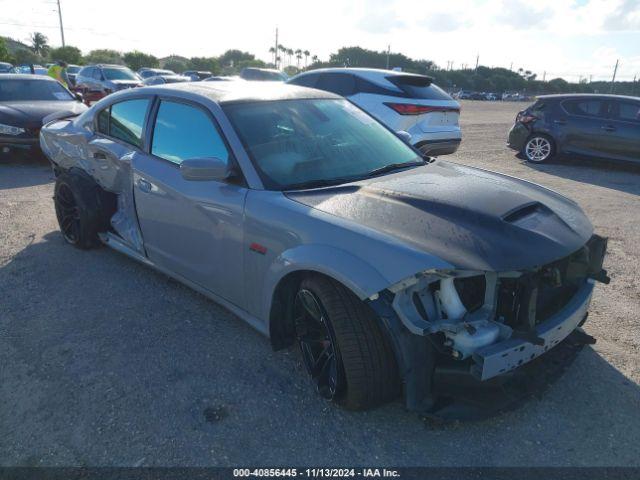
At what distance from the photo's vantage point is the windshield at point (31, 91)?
9090mm

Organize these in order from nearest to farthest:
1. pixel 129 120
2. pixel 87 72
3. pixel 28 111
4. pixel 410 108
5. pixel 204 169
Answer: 1. pixel 204 169
2. pixel 129 120
3. pixel 410 108
4. pixel 28 111
5. pixel 87 72

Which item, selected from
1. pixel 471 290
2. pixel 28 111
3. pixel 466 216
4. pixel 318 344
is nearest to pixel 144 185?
pixel 318 344

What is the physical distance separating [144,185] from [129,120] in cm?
76

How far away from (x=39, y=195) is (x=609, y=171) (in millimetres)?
10151

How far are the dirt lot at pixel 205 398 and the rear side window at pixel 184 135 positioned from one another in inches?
45.7

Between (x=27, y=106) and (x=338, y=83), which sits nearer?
(x=338, y=83)

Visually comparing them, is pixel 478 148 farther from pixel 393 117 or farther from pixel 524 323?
pixel 524 323

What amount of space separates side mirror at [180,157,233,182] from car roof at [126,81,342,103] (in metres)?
0.62

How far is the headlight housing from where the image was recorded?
26.8 ft

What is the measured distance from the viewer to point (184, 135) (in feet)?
10.7

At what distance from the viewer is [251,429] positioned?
2357 mm

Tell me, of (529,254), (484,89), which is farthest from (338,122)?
(484,89)

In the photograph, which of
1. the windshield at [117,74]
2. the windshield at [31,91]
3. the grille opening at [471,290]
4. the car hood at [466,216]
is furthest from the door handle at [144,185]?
the windshield at [117,74]

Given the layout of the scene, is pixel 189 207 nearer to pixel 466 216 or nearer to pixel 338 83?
pixel 466 216
